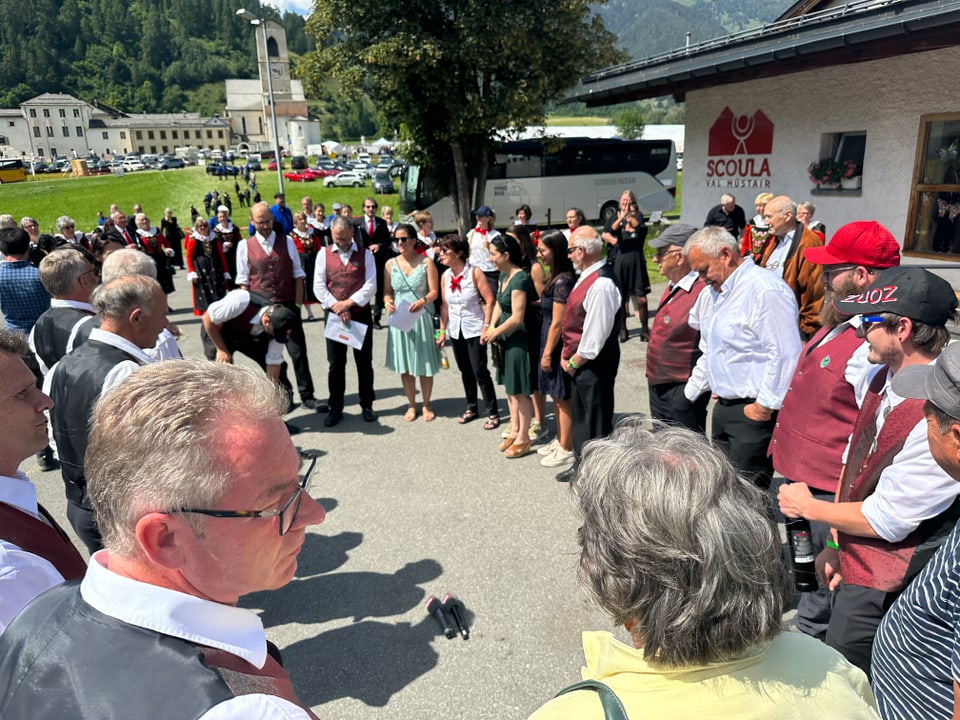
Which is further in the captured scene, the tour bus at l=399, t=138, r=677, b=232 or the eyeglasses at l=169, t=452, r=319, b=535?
the tour bus at l=399, t=138, r=677, b=232

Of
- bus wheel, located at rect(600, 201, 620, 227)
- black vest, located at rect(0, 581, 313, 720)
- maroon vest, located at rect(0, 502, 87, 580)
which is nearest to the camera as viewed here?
black vest, located at rect(0, 581, 313, 720)

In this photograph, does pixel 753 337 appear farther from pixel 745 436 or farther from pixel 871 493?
pixel 871 493

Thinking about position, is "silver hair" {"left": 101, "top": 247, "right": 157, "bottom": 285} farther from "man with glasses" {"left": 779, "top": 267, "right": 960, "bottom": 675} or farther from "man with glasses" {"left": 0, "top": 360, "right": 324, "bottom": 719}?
"man with glasses" {"left": 779, "top": 267, "right": 960, "bottom": 675}

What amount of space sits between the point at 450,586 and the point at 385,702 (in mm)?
882

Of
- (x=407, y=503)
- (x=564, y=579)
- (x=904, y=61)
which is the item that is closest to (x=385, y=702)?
(x=564, y=579)

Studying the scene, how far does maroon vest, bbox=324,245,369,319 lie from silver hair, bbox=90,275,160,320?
316cm

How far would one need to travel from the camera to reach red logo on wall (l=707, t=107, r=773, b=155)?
1028 centimetres

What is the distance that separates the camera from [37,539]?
171 cm

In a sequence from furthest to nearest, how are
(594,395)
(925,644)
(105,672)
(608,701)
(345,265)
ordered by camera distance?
1. (345,265)
2. (594,395)
3. (925,644)
4. (608,701)
5. (105,672)

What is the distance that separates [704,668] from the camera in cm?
113

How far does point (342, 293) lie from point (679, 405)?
3590 millimetres

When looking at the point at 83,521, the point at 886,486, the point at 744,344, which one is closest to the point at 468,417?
the point at 744,344

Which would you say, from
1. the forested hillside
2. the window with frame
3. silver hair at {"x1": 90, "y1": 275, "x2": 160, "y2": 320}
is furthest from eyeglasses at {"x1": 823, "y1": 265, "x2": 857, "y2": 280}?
the forested hillside

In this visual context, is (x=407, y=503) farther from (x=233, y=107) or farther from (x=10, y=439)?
(x=233, y=107)
